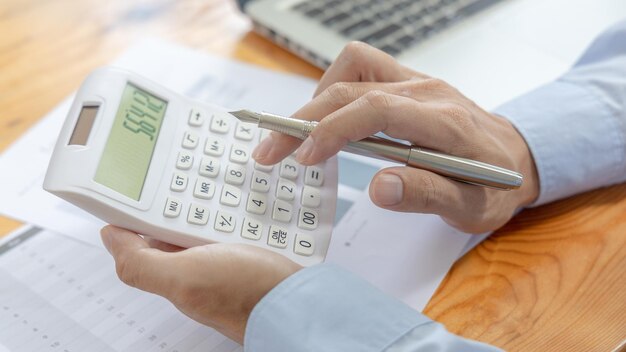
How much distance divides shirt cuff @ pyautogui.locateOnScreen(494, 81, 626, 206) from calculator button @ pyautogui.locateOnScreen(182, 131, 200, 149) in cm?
24

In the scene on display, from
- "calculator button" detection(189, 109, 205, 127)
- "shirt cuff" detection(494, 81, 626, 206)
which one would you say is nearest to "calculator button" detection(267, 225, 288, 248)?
"calculator button" detection(189, 109, 205, 127)

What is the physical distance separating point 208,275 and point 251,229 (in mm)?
58

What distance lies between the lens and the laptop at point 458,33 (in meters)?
0.66

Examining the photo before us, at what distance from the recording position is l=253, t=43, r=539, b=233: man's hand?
0.45 m

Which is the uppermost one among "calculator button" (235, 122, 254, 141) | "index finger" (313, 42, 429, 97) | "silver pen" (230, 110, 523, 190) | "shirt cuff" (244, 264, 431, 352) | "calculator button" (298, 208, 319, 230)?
"index finger" (313, 42, 429, 97)

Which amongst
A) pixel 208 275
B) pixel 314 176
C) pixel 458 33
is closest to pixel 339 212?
pixel 314 176

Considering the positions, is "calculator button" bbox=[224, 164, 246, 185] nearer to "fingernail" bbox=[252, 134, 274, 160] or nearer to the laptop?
"fingernail" bbox=[252, 134, 274, 160]

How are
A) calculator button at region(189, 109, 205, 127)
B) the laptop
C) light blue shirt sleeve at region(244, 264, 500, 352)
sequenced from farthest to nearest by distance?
the laptop < calculator button at region(189, 109, 205, 127) < light blue shirt sleeve at region(244, 264, 500, 352)

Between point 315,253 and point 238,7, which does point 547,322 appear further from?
point 238,7

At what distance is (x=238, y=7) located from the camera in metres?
0.71

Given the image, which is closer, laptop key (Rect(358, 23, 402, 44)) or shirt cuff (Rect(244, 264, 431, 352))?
shirt cuff (Rect(244, 264, 431, 352))

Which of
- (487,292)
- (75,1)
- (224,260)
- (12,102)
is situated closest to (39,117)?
(12,102)

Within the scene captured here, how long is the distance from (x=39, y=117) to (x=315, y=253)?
316mm

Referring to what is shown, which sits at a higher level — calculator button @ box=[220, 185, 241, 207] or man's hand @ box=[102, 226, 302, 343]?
calculator button @ box=[220, 185, 241, 207]
